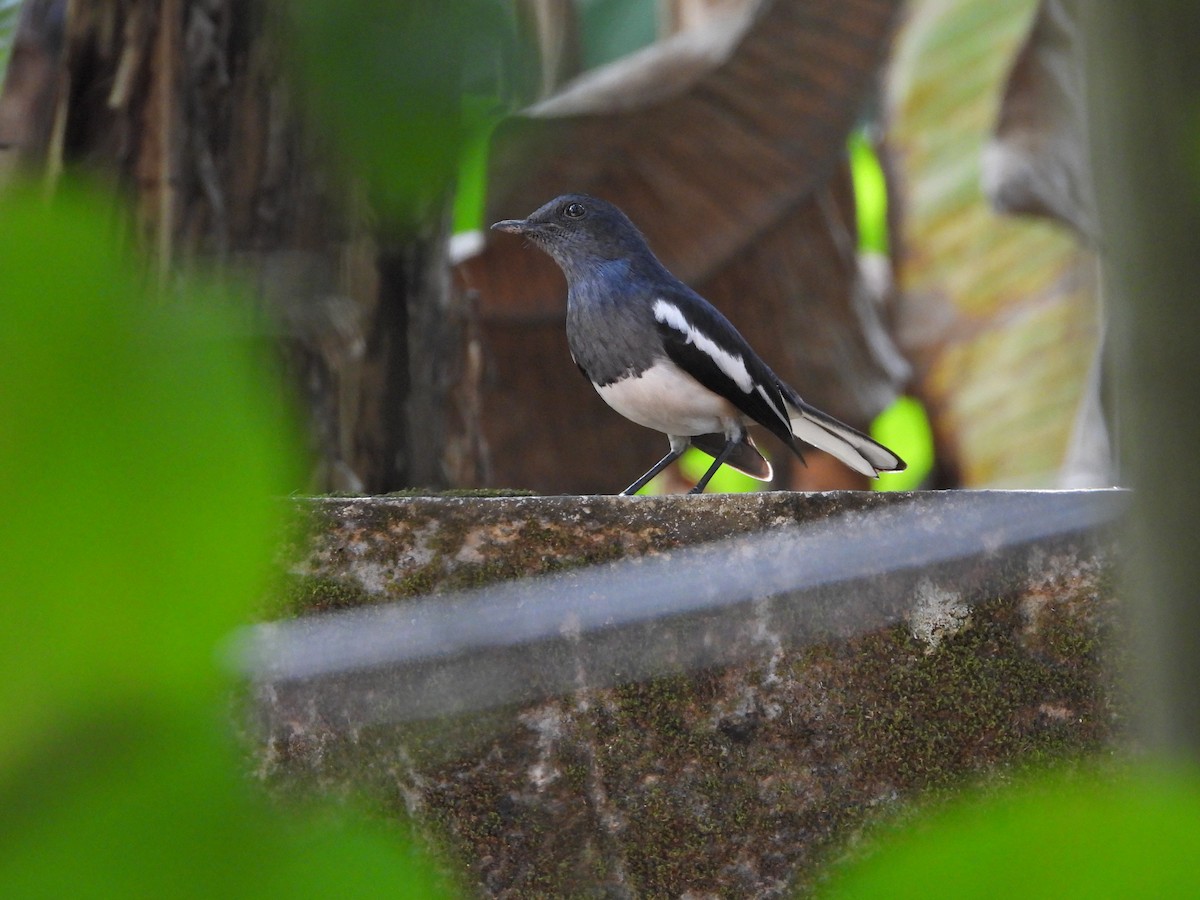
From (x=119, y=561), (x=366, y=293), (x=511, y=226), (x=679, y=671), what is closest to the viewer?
(x=119, y=561)

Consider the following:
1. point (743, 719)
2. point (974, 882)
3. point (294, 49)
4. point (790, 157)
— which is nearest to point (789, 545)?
point (743, 719)

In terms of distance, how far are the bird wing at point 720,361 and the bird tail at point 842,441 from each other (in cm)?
12

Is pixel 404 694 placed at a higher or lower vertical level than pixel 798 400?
lower

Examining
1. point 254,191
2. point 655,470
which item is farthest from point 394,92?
point 254,191

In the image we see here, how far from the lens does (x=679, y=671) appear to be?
1.80 metres

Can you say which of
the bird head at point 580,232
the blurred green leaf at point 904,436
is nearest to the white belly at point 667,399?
the bird head at point 580,232

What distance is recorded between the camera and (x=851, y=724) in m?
1.80

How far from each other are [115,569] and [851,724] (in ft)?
5.42

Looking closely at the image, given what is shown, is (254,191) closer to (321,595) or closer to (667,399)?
(667,399)

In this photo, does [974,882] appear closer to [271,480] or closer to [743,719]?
[271,480]

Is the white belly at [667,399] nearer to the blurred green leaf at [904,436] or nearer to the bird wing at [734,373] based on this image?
the bird wing at [734,373]

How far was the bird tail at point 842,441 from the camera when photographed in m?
3.05

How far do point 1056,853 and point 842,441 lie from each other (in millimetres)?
2928

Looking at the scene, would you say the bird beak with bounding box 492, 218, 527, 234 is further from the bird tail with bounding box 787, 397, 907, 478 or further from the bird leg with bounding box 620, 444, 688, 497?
the bird tail with bounding box 787, 397, 907, 478
